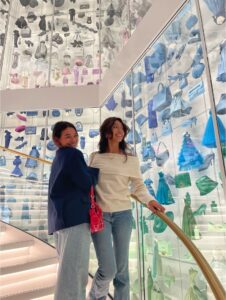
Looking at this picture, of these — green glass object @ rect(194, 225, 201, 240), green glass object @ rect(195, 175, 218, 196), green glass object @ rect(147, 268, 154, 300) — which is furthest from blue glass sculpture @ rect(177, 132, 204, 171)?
green glass object @ rect(147, 268, 154, 300)

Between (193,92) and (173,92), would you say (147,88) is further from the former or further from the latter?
(193,92)

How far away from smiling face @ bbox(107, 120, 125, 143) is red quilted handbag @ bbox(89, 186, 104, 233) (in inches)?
19.4

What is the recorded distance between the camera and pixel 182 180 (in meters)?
2.73

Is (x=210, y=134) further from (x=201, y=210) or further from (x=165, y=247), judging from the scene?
(x=165, y=247)

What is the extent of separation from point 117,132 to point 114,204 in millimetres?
531

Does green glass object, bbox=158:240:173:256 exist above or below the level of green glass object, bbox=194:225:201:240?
below

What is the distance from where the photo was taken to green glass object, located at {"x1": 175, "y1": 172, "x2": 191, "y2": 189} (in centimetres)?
266

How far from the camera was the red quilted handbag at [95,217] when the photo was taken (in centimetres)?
155

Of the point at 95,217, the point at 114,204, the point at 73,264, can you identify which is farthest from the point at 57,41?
the point at 73,264

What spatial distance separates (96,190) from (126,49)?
3.04 meters

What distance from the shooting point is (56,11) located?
7.47m

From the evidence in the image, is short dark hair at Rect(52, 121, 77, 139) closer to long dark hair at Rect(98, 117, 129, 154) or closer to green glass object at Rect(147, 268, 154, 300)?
long dark hair at Rect(98, 117, 129, 154)

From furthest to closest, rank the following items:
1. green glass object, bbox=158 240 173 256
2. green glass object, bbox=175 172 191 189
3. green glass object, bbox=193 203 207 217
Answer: green glass object, bbox=158 240 173 256 < green glass object, bbox=175 172 191 189 < green glass object, bbox=193 203 207 217

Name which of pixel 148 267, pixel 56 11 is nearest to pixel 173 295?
pixel 148 267
